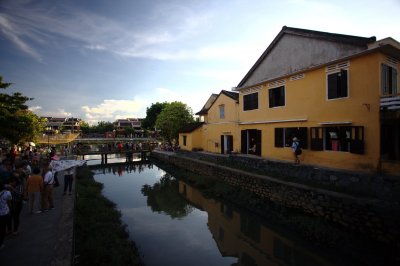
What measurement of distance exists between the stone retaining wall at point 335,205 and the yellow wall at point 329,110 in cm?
312

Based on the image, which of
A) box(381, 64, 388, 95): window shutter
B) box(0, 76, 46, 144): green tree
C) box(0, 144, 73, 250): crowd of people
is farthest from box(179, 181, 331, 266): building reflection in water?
box(0, 76, 46, 144): green tree

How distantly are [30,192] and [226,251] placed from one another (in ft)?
24.1

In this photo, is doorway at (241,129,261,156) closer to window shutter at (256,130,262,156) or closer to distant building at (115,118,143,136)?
window shutter at (256,130,262,156)

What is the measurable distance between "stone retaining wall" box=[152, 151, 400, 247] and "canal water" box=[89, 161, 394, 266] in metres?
1.44

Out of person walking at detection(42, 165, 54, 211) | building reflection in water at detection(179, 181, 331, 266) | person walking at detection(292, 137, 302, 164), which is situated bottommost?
building reflection in water at detection(179, 181, 331, 266)

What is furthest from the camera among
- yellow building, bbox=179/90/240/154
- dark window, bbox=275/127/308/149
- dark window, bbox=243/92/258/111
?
yellow building, bbox=179/90/240/154

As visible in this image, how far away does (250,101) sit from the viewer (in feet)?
65.2

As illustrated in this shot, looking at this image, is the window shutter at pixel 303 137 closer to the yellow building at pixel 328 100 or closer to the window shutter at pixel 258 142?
the yellow building at pixel 328 100

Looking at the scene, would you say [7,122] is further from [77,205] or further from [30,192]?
[30,192]

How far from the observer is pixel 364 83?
11594mm

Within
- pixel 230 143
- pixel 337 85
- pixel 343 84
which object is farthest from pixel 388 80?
pixel 230 143

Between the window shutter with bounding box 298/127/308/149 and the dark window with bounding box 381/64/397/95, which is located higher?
the dark window with bounding box 381/64/397/95

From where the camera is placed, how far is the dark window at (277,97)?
16.7m

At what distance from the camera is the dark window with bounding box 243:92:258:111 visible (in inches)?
758
